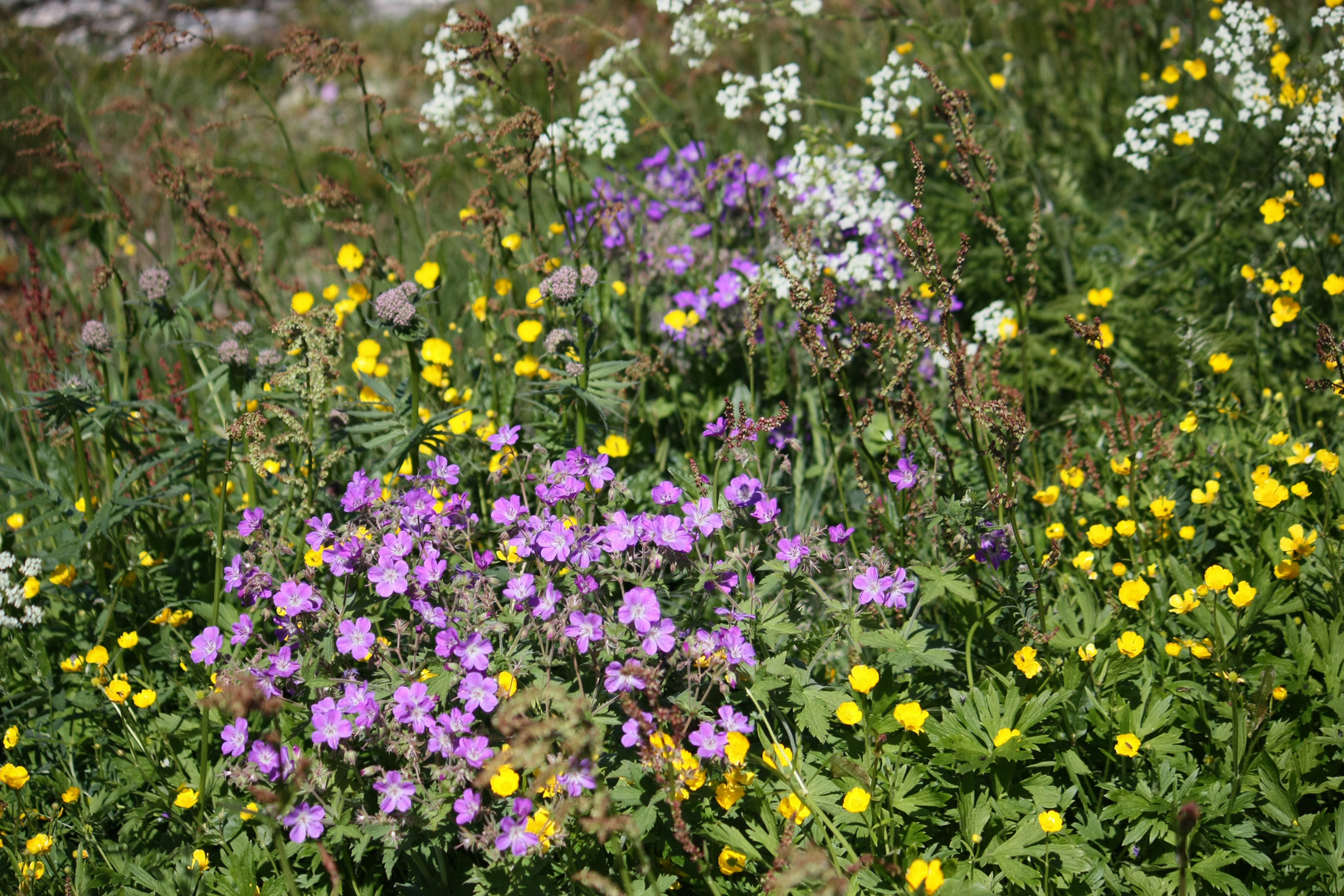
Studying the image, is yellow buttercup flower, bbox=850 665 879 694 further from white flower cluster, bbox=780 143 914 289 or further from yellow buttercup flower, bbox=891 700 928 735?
white flower cluster, bbox=780 143 914 289

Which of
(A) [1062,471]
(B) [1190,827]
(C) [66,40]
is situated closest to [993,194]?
(A) [1062,471]

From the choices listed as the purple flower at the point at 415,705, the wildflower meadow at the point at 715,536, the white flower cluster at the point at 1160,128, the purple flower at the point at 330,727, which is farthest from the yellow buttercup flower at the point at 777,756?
the white flower cluster at the point at 1160,128

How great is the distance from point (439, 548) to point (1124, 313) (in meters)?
2.58

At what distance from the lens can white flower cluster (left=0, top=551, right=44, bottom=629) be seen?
2426 mm

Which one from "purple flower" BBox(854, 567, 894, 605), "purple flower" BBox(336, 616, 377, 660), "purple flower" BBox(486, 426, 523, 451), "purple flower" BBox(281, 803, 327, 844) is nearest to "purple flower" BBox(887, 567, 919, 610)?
"purple flower" BBox(854, 567, 894, 605)

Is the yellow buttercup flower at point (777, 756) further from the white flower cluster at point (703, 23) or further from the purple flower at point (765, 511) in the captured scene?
the white flower cluster at point (703, 23)

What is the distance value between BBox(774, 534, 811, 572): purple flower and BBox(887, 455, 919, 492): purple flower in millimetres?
355

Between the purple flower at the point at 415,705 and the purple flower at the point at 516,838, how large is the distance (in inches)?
10.1

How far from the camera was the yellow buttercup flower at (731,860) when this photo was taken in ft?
5.96

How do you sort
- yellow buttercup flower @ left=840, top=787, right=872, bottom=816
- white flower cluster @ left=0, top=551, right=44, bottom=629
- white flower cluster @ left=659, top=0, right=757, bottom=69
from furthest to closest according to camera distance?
white flower cluster @ left=659, top=0, right=757, bottom=69, white flower cluster @ left=0, top=551, right=44, bottom=629, yellow buttercup flower @ left=840, top=787, right=872, bottom=816

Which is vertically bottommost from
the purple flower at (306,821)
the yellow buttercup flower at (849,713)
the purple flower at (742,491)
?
the purple flower at (306,821)

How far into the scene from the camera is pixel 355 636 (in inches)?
76.0

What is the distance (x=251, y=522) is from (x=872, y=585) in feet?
4.67

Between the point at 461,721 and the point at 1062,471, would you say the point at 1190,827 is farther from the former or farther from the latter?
the point at 1062,471
